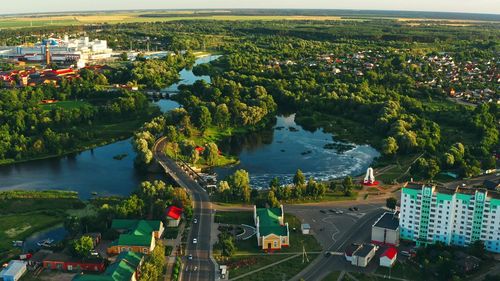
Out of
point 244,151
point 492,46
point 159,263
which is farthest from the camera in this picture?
point 492,46

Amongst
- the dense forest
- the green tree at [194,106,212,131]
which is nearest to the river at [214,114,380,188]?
the dense forest

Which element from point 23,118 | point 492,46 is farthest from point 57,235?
point 492,46

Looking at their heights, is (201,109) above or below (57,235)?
above

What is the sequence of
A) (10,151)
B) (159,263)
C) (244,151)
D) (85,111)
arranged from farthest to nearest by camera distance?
(85,111), (244,151), (10,151), (159,263)

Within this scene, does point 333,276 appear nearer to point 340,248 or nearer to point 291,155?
point 340,248

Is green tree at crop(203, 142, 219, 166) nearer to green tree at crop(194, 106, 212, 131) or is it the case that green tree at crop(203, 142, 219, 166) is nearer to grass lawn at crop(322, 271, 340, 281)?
green tree at crop(194, 106, 212, 131)

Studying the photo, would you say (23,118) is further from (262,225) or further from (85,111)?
(262,225)

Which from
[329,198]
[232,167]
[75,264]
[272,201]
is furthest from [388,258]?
[232,167]

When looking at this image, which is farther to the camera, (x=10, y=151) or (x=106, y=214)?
(x=10, y=151)
